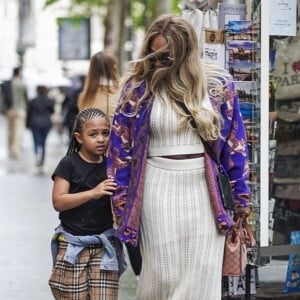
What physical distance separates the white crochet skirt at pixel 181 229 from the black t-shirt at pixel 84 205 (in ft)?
1.35

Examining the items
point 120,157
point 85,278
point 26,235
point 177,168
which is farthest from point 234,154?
point 26,235

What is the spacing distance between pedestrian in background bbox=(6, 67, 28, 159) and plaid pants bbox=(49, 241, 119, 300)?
56.0ft

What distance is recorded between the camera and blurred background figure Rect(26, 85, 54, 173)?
758 inches

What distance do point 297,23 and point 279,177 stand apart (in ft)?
3.35

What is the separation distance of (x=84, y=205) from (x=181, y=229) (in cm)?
60

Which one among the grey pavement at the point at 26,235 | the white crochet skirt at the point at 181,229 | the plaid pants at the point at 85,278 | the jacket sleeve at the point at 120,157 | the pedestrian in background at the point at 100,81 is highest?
the pedestrian in background at the point at 100,81

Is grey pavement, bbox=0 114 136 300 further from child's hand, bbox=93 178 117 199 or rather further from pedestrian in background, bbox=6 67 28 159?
child's hand, bbox=93 178 117 199

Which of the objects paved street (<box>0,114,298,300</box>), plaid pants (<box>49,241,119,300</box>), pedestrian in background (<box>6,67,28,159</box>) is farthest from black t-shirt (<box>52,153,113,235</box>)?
pedestrian in background (<box>6,67,28,159</box>)

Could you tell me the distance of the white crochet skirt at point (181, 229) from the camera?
518 centimetres

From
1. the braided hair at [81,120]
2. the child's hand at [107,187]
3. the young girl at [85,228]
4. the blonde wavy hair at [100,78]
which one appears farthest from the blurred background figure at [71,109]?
the child's hand at [107,187]

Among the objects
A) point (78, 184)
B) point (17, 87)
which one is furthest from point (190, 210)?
point (17, 87)

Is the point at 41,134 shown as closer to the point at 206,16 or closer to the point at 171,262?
the point at 206,16

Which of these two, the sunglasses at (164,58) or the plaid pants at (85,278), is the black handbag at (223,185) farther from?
the plaid pants at (85,278)

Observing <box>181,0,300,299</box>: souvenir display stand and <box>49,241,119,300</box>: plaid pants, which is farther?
<box>181,0,300,299</box>: souvenir display stand
